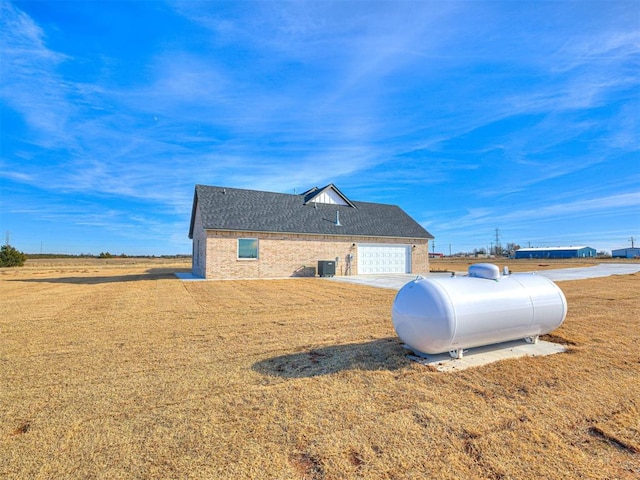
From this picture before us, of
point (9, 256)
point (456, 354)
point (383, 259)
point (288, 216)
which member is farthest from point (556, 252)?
point (9, 256)

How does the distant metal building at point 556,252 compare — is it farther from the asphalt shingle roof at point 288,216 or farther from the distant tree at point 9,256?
the distant tree at point 9,256

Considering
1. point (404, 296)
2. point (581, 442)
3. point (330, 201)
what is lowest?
point (581, 442)

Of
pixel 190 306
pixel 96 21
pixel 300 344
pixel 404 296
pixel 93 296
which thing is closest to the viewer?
pixel 404 296

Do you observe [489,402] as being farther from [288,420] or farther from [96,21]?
[96,21]

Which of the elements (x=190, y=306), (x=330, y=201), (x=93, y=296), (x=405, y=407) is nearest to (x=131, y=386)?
(x=405, y=407)

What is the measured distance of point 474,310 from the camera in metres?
4.88

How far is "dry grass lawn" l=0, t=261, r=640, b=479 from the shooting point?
2594 mm

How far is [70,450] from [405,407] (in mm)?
3157

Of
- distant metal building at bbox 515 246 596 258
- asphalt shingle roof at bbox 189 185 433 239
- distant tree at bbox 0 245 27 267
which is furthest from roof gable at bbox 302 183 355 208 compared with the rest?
distant metal building at bbox 515 246 596 258

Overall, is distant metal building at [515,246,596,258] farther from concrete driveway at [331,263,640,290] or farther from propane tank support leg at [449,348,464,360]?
propane tank support leg at [449,348,464,360]

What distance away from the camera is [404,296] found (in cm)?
520

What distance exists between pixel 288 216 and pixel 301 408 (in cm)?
1845

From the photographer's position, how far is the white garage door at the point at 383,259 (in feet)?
73.9

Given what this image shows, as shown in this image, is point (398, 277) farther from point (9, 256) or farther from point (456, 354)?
point (9, 256)
